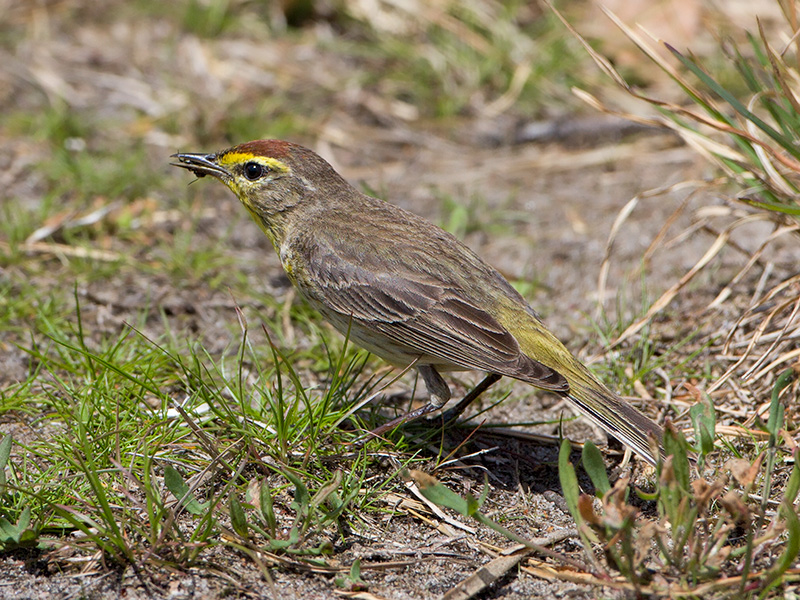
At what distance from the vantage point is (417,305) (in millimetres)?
4855

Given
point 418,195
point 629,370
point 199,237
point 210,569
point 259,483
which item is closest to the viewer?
point 210,569

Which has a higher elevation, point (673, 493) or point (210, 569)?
point (673, 493)

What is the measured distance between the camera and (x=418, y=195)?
26.0 feet

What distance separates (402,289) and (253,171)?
1407mm

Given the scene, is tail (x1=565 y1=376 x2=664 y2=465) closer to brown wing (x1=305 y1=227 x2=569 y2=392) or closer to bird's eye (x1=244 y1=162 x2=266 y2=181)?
brown wing (x1=305 y1=227 x2=569 y2=392)

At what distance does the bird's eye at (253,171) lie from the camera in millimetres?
5633

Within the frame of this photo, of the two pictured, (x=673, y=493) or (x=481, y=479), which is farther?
(x=481, y=479)

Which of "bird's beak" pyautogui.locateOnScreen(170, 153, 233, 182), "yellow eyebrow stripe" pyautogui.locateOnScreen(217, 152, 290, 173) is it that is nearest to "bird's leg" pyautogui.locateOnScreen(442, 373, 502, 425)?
"yellow eyebrow stripe" pyautogui.locateOnScreen(217, 152, 290, 173)

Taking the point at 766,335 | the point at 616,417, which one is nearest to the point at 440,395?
the point at 616,417

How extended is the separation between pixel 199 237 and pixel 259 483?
3463 mm

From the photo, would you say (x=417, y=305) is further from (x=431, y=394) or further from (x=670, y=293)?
(x=670, y=293)

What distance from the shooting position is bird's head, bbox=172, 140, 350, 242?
561 centimetres

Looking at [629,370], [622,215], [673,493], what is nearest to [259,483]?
[673,493]

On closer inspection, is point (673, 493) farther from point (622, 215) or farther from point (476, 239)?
point (476, 239)
